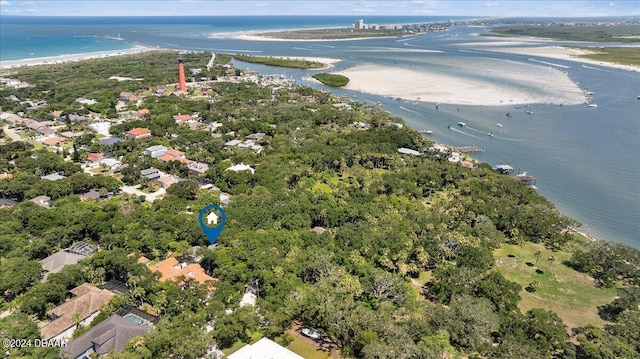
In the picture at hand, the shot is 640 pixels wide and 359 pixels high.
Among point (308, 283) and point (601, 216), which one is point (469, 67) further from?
point (308, 283)

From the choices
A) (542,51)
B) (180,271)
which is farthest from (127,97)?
(542,51)

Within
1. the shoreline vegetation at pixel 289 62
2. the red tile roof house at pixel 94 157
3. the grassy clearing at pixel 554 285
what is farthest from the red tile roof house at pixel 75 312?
the shoreline vegetation at pixel 289 62

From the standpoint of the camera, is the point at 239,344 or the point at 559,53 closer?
the point at 239,344

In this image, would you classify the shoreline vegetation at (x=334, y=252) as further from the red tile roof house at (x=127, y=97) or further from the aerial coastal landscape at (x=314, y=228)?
the red tile roof house at (x=127, y=97)

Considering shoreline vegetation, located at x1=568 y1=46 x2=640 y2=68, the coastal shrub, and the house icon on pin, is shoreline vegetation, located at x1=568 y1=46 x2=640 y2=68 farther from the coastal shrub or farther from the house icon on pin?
the house icon on pin

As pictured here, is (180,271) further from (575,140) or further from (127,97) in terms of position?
(127,97)

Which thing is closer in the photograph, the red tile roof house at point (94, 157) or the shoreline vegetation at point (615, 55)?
the red tile roof house at point (94, 157)
